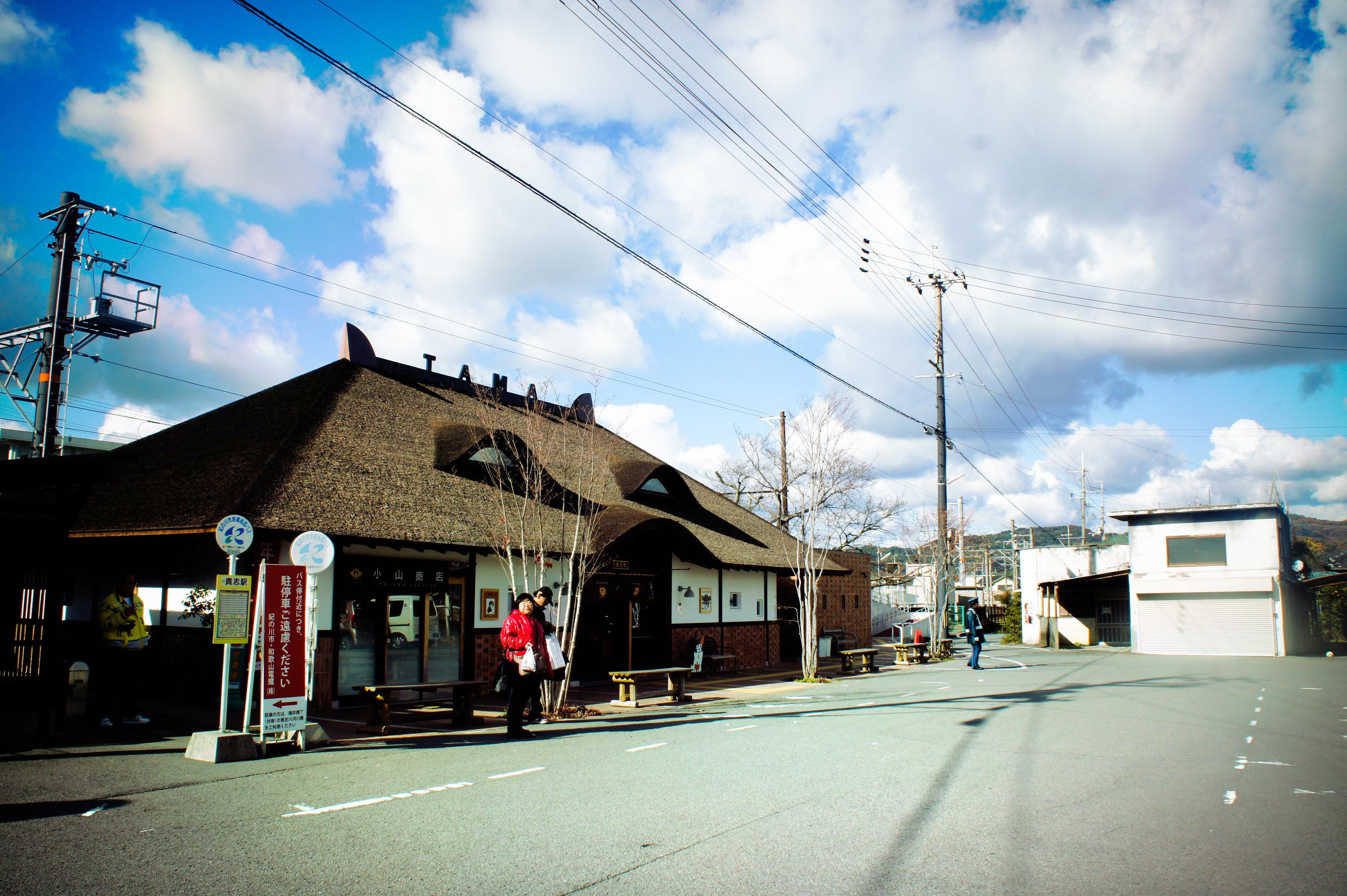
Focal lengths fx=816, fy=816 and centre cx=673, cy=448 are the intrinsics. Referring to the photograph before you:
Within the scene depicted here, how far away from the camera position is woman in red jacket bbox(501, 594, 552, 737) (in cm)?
1052

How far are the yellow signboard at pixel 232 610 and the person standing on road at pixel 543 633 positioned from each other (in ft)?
11.5

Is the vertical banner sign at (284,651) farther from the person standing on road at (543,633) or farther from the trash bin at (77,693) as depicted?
the trash bin at (77,693)

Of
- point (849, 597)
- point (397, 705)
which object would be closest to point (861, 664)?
point (849, 597)

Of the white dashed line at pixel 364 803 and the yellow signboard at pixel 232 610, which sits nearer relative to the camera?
the white dashed line at pixel 364 803

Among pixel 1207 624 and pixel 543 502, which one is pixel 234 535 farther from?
pixel 1207 624

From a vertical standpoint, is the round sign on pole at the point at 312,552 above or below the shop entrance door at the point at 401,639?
above

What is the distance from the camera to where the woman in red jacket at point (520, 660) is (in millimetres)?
10523

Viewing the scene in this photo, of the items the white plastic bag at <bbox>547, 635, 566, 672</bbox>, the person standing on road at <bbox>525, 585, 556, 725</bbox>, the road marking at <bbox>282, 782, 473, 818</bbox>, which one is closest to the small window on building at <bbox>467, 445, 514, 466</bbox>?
the person standing on road at <bbox>525, 585, 556, 725</bbox>

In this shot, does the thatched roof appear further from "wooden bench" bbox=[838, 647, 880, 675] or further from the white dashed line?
the white dashed line

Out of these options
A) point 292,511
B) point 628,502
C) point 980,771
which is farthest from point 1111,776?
point 628,502

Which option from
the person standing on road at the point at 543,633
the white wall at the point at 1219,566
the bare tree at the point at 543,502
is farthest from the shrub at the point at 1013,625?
the person standing on road at the point at 543,633

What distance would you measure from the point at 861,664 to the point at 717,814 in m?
18.6

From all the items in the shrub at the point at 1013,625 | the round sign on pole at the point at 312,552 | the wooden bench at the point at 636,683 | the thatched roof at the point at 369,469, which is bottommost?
the shrub at the point at 1013,625

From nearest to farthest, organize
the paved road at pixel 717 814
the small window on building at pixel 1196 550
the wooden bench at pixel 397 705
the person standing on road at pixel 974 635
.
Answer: the paved road at pixel 717 814
the wooden bench at pixel 397 705
the person standing on road at pixel 974 635
the small window on building at pixel 1196 550
